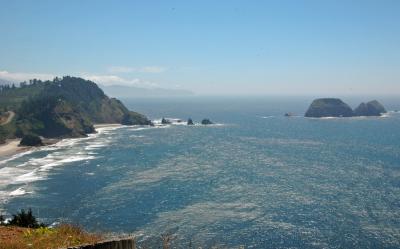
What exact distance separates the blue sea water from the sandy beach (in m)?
6.51

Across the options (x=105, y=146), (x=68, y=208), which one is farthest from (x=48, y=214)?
(x=105, y=146)

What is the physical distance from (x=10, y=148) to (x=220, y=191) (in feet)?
284

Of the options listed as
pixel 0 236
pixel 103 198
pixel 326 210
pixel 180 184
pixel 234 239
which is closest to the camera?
pixel 0 236

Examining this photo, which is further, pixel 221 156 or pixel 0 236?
pixel 221 156

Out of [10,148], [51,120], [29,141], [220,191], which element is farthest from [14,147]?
[220,191]

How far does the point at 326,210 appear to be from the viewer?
2625 inches

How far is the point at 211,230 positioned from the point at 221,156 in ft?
206

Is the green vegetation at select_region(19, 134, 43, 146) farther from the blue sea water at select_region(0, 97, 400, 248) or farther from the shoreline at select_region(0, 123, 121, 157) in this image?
the blue sea water at select_region(0, 97, 400, 248)

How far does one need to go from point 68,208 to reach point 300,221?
35.4 m

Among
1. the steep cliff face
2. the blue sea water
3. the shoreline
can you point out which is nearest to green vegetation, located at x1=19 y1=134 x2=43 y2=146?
the shoreline

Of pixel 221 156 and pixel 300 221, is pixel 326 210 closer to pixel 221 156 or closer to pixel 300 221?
pixel 300 221

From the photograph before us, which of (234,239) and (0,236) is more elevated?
(0,236)

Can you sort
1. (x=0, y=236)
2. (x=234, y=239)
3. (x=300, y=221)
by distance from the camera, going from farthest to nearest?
(x=300, y=221), (x=234, y=239), (x=0, y=236)

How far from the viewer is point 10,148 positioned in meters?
137
